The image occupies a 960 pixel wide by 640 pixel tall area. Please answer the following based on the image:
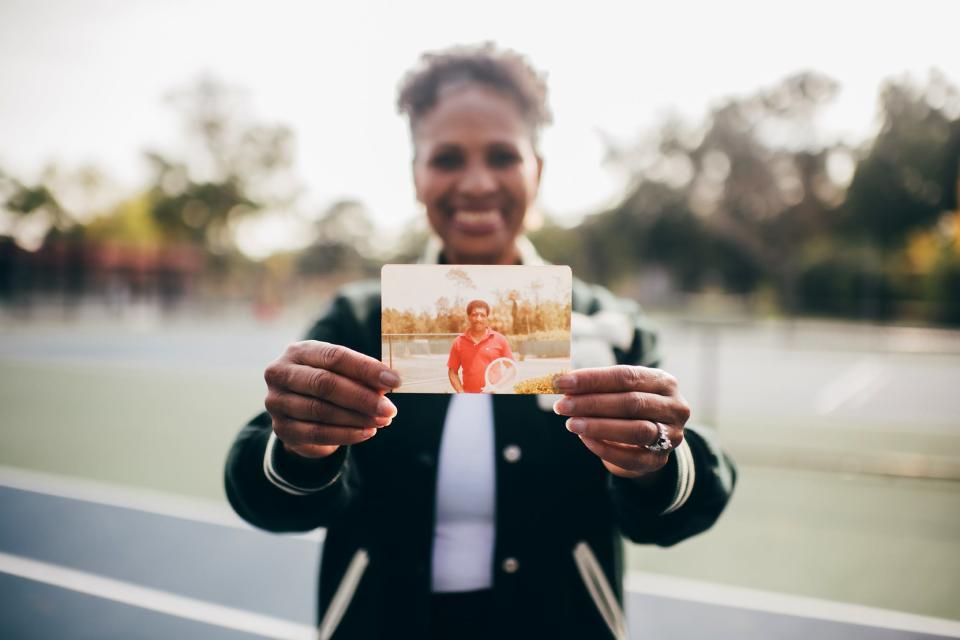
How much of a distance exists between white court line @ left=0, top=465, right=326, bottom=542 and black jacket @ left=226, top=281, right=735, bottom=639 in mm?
2803

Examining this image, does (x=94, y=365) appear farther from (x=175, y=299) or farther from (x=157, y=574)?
(x=175, y=299)

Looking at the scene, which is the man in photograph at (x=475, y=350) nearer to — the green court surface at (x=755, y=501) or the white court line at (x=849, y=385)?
the green court surface at (x=755, y=501)

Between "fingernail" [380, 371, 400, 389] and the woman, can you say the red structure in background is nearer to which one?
the woman

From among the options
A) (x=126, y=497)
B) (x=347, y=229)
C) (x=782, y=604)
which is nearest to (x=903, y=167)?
(x=782, y=604)

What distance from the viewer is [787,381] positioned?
1093 centimetres

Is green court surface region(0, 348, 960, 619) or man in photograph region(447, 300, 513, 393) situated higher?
man in photograph region(447, 300, 513, 393)

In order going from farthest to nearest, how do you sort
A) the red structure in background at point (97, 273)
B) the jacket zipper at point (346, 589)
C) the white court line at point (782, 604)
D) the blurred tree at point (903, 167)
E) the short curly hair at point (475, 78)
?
the red structure in background at point (97, 273)
the blurred tree at point (903, 167)
the white court line at point (782, 604)
the short curly hair at point (475, 78)
the jacket zipper at point (346, 589)

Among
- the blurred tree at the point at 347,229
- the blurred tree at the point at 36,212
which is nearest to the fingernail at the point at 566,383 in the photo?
the blurred tree at the point at 36,212

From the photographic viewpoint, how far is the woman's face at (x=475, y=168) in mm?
1525

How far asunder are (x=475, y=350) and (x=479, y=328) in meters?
0.05

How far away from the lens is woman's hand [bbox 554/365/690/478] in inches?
43.3

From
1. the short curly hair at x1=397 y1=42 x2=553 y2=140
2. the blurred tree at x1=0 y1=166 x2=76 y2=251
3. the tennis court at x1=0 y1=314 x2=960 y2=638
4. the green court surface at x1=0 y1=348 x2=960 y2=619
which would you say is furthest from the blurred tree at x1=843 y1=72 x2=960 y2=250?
the blurred tree at x1=0 y1=166 x2=76 y2=251

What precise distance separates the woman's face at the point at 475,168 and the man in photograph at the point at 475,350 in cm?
44

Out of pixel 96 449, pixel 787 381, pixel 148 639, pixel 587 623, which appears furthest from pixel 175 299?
pixel 587 623
